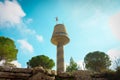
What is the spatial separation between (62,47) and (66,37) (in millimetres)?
1548

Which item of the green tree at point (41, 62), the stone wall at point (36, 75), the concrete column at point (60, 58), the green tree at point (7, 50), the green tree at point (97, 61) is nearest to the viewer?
the stone wall at point (36, 75)

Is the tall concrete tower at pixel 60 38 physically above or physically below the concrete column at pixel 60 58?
above

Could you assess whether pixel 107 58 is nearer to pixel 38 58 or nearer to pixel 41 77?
pixel 38 58

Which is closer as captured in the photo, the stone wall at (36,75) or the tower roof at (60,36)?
Answer: the stone wall at (36,75)

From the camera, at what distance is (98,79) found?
11.2m

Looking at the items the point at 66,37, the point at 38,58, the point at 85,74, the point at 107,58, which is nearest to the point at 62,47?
the point at 66,37

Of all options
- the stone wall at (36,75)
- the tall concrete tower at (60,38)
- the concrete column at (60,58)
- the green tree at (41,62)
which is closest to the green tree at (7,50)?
the green tree at (41,62)

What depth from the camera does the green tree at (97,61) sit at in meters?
28.3

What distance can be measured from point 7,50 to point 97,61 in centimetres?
1293

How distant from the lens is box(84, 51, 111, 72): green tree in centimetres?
2834

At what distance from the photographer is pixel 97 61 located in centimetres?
2889

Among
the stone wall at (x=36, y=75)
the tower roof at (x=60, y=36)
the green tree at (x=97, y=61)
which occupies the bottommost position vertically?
the stone wall at (x=36, y=75)

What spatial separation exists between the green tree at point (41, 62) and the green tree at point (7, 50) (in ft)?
8.92

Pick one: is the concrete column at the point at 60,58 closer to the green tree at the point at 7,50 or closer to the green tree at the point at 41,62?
the green tree at the point at 41,62
